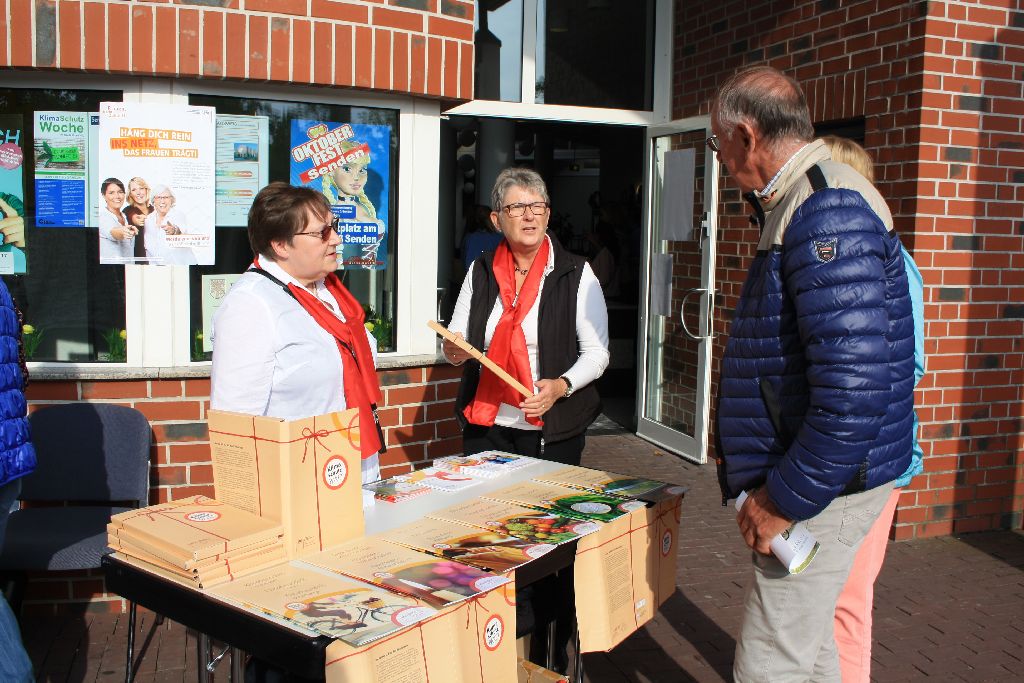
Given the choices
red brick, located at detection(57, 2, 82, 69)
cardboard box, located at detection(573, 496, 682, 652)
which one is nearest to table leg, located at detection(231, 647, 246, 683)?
cardboard box, located at detection(573, 496, 682, 652)

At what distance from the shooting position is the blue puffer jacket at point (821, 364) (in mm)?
2094

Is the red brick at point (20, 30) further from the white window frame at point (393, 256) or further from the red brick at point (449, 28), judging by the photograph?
the red brick at point (449, 28)

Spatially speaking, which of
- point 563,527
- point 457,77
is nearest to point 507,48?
point 457,77

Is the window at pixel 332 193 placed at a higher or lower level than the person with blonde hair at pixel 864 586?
higher

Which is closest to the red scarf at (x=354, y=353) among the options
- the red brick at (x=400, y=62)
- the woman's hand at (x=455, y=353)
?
the woman's hand at (x=455, y=353)

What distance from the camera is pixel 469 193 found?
495 inches

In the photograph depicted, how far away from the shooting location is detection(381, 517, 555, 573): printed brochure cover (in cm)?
236

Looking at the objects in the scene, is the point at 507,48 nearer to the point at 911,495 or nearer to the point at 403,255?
the point at 403,255

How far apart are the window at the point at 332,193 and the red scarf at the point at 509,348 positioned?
3.72ft

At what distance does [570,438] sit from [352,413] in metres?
1.51

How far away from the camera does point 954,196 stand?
512 centimetres

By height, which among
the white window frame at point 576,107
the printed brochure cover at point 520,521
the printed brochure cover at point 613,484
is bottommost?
the printed brochure cover at point 520,521

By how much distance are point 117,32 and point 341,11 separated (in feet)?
3.16

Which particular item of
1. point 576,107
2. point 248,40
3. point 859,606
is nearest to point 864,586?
point 859,606
